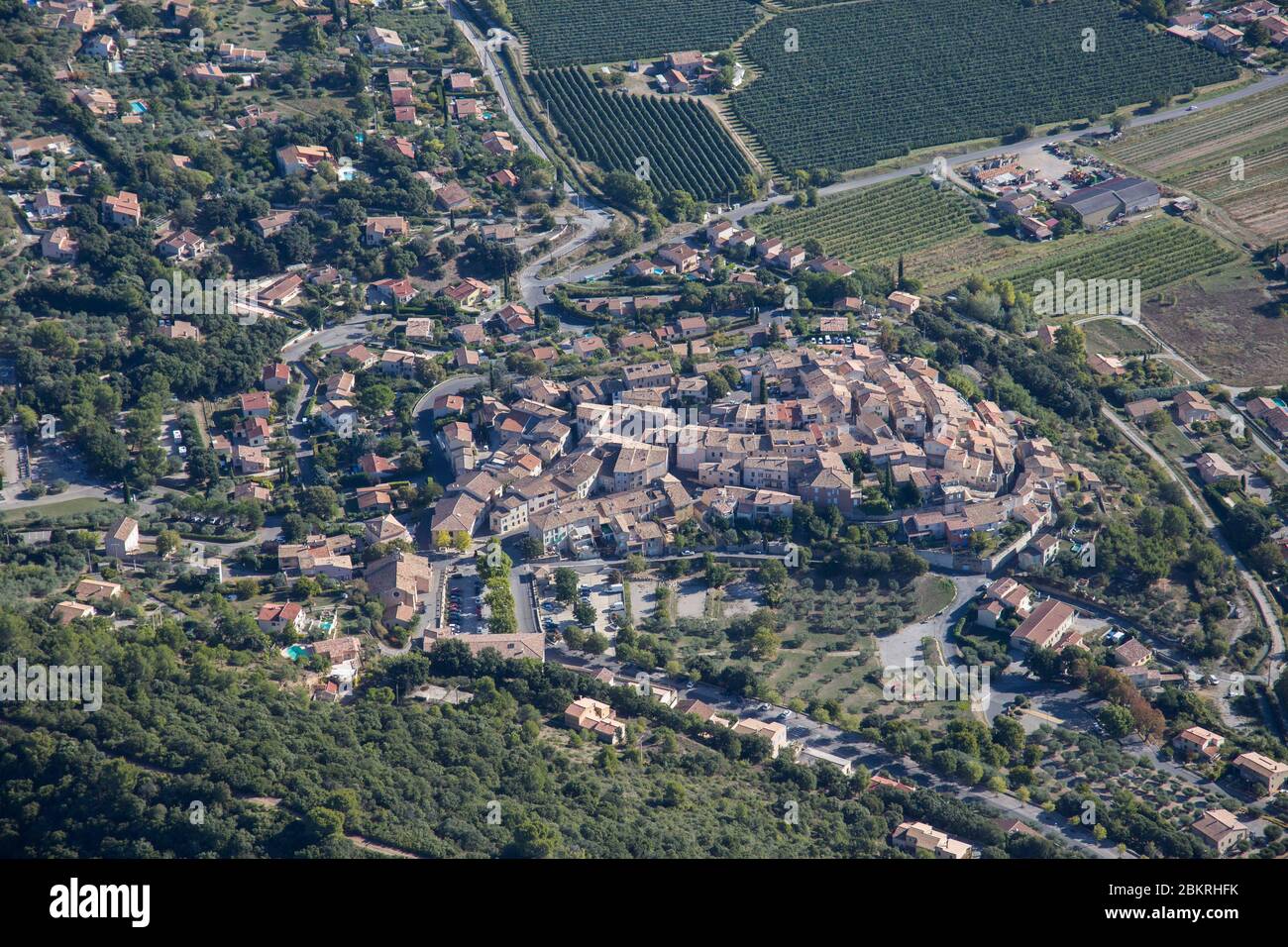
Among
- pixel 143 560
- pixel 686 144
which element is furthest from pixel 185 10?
pixel 143 560

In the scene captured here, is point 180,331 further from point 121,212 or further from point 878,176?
point 878,176

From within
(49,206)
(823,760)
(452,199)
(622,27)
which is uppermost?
(622,27)

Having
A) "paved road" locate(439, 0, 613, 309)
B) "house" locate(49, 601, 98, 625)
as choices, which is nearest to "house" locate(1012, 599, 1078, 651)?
"paved road" locate(439, 0, 613, 309)

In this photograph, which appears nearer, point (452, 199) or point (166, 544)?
point (166, 544)

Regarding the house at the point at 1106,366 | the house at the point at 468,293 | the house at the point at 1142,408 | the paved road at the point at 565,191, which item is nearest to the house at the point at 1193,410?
the house at the point at 1142,408

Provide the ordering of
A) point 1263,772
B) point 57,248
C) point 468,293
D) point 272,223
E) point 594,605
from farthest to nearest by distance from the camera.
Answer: point 272,223 < point 468,293 < point 57,248 < point 594,605 < point 1263,772

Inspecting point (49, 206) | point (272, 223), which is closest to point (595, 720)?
point (272, 223)

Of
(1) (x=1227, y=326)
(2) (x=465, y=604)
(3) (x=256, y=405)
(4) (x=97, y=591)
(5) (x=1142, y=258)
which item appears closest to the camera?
(4) (x=97, y=591)
